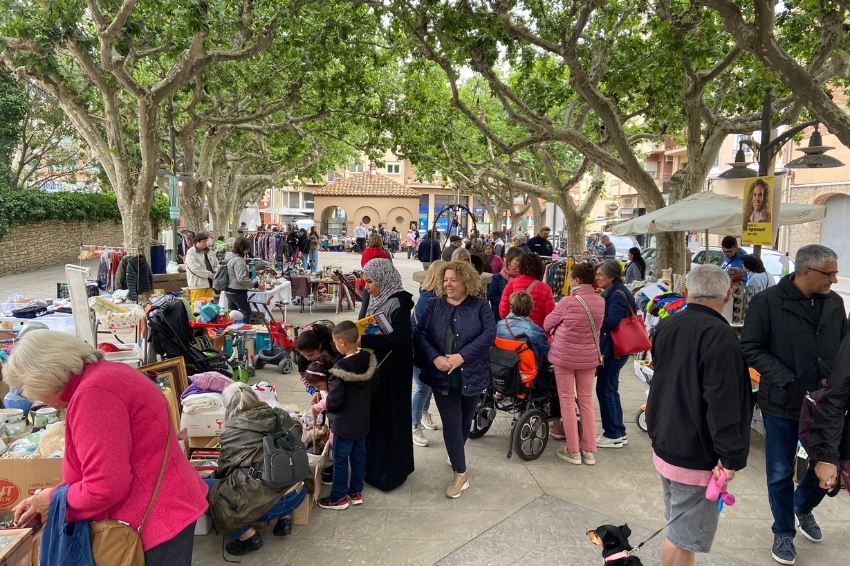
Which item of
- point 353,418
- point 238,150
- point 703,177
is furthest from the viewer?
point 238,150

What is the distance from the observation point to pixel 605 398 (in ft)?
17.9

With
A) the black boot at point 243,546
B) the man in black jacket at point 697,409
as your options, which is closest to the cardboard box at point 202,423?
the black boot at point 243,546

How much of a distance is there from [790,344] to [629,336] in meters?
1.92

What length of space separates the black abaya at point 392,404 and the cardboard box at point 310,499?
0.40 meters

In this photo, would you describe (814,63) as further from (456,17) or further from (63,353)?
(63,353)

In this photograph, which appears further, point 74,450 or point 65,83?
point 65,83

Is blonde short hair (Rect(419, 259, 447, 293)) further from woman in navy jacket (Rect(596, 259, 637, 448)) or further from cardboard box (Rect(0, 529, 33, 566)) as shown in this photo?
cardboard box (Rect(0, 529, 33, 566))

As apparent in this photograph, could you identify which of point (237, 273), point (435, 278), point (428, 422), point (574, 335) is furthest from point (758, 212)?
point (237, 273)

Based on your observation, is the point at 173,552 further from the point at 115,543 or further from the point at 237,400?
the point at 237,400

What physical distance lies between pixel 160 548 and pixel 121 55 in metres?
10.2

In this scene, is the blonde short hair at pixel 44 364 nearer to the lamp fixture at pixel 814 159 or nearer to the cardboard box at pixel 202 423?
the cardboard box at pixel 202 423

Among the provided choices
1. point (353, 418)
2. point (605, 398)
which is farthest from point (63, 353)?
point (605, 398)

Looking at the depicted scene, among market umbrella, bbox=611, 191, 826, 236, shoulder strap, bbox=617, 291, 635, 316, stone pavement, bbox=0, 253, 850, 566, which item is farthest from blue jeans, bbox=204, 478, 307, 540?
market umbrella, bbox=611, 191, 826, 236

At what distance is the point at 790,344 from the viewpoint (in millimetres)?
3352
